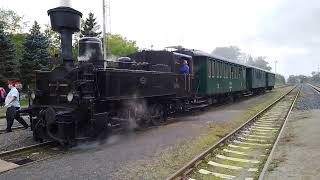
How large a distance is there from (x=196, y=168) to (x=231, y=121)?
24.8 feet

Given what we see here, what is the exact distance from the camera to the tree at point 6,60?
106 feet

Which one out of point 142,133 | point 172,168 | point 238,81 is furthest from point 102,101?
point 238,81

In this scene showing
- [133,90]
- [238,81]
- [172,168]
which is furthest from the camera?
[238,81]

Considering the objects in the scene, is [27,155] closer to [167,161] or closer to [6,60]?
[167,161]

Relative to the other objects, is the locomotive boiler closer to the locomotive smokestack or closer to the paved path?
the locomotive smokestack

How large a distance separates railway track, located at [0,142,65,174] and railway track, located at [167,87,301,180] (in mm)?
3278

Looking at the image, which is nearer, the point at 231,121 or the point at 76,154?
the point at 76,154

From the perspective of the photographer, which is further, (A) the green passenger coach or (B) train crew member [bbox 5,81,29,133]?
(A) the green passenger coach

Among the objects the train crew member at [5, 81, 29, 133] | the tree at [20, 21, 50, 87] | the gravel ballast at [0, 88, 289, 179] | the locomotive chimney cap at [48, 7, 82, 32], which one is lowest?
the gravel ballast at [0, 88, 289, 179]

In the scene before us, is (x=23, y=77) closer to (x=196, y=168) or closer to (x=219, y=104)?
(x=219, y=104)

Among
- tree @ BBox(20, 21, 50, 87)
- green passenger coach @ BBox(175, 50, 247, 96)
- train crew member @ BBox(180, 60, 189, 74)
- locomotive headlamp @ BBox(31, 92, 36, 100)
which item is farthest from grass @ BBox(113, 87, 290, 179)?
tree @ BBox(20, 21, 50, 87)

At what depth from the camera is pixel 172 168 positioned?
728 centimetres

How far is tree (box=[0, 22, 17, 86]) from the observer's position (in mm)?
32312

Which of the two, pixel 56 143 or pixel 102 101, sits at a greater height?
pixel 102 101
